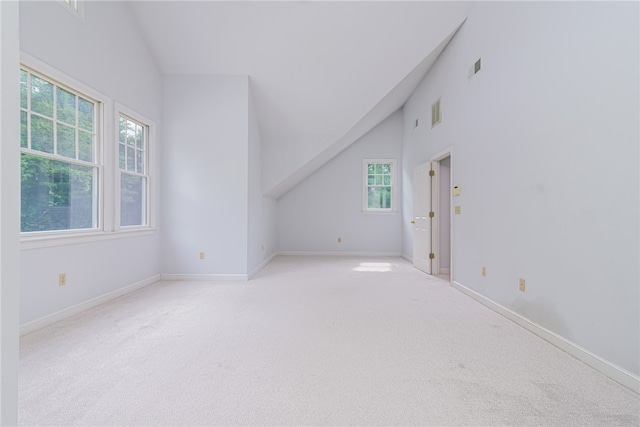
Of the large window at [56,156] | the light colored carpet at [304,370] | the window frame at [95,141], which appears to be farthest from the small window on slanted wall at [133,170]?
the light colored carpet at [304,370]

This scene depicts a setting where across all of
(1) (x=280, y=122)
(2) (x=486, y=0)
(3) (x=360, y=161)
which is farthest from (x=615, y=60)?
(3) (x=360, y=161)

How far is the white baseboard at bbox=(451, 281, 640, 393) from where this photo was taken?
1669 mm

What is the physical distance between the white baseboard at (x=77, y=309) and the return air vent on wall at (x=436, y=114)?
467 centimetres

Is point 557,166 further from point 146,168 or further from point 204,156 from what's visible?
point 146,168

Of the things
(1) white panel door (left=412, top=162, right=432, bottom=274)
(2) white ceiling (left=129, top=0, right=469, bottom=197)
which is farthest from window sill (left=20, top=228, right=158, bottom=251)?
(1) white panel door (left=412, top=162, right=432, bottom=274)

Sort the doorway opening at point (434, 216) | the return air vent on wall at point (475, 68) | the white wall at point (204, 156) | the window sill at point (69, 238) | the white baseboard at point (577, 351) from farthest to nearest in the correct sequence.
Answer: the doorway opening at point (434, 216)
the white wall at point (204, 156)
the return air vent on wall at point (475, 68)
the window sill at point (69, 238)
the white baseboard at point (577, 351)

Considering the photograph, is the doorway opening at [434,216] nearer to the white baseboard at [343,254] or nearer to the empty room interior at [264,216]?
the empty room interior at [264,216]

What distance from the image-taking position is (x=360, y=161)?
7.10m

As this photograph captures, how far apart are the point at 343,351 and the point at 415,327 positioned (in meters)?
0.80

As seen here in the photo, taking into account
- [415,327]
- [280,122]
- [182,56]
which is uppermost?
[182,56]

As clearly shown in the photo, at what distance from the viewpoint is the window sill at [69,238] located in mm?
2378

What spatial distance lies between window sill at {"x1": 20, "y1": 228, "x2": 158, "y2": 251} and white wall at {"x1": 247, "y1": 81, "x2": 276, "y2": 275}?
4.95 feet

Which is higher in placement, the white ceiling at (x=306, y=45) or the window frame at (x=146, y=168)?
the white ceiling at (x=306, y=45)

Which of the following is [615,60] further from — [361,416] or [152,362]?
[152,362]
